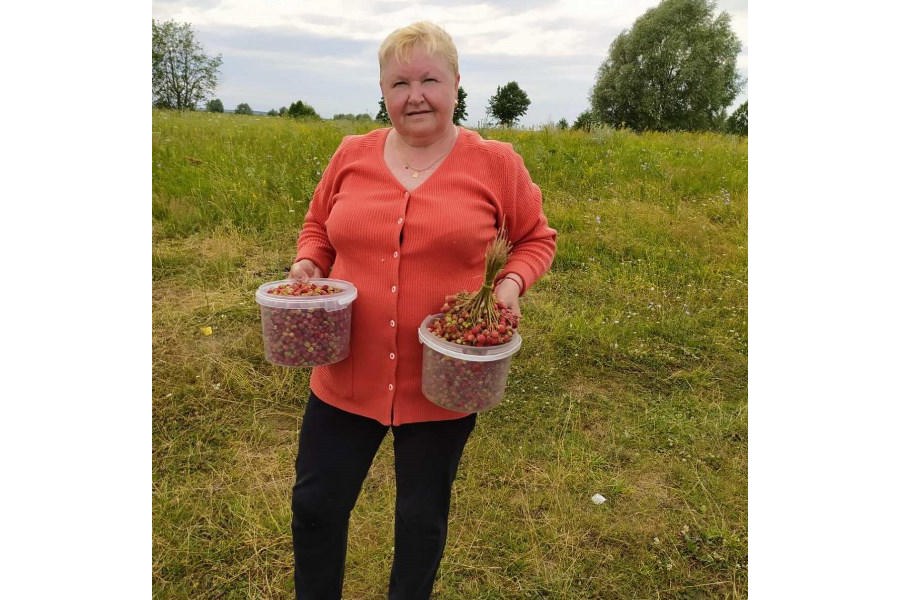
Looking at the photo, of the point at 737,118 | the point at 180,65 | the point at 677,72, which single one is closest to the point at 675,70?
the point at 677,72

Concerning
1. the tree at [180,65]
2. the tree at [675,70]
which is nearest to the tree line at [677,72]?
the tree at [675,70]

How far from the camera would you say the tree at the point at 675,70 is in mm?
26625

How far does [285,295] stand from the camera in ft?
4.19

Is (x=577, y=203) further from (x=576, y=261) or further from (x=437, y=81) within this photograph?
(x=437, y=81)

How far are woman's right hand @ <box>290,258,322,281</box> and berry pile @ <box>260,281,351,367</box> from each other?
0.08 m

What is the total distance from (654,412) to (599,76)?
1195 inches

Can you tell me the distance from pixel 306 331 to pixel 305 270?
242 millimetres

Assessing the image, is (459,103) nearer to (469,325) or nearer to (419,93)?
(419,93)

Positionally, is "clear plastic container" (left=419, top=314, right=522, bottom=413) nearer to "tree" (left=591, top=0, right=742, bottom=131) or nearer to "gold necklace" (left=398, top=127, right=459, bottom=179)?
"gold necklace" (left=398, top=127, right=459, bottom=179)

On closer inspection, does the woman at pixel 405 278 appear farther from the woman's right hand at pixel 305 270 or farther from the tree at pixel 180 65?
the tree at pixel 180 65

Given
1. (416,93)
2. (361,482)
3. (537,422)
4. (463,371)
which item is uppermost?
(416,93)

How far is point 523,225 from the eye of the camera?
1409 mm

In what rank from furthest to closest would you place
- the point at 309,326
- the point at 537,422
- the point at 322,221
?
the point at 537,422 < the point at 322,221 < the point at 309,326

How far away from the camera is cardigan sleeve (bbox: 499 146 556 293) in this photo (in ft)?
4.42
